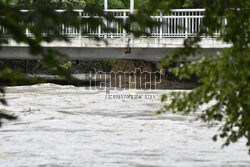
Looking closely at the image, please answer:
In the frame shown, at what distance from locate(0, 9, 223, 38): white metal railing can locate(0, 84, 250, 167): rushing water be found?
0.95m

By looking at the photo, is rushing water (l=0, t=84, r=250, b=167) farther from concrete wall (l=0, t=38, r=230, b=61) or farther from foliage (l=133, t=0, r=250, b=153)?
concrete wall (l=0, t=38, r=230, b=61)

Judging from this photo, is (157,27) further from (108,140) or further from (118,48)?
(118,48)

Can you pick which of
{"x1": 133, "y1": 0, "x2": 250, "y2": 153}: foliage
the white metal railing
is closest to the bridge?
the white metal railing

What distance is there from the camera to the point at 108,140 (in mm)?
9875

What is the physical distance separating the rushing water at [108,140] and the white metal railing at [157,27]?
0.95m

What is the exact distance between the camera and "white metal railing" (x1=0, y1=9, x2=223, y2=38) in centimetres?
402

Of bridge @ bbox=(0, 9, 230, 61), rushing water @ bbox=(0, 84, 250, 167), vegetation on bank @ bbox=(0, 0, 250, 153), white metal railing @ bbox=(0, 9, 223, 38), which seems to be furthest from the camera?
bridge @ bbox=(0, 9, 230, 61)

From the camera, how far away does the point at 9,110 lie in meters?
15.2

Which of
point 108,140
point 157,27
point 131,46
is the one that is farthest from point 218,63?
point 131,46

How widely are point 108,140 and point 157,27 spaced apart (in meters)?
6.33

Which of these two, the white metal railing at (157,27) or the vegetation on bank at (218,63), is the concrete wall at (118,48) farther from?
the vegetation on bank at (218,63)

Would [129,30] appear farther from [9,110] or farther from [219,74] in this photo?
[9,110]

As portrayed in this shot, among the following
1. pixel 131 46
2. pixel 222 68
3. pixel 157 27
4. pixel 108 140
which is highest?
pixel 157 27

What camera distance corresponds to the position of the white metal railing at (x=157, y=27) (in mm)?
4016
